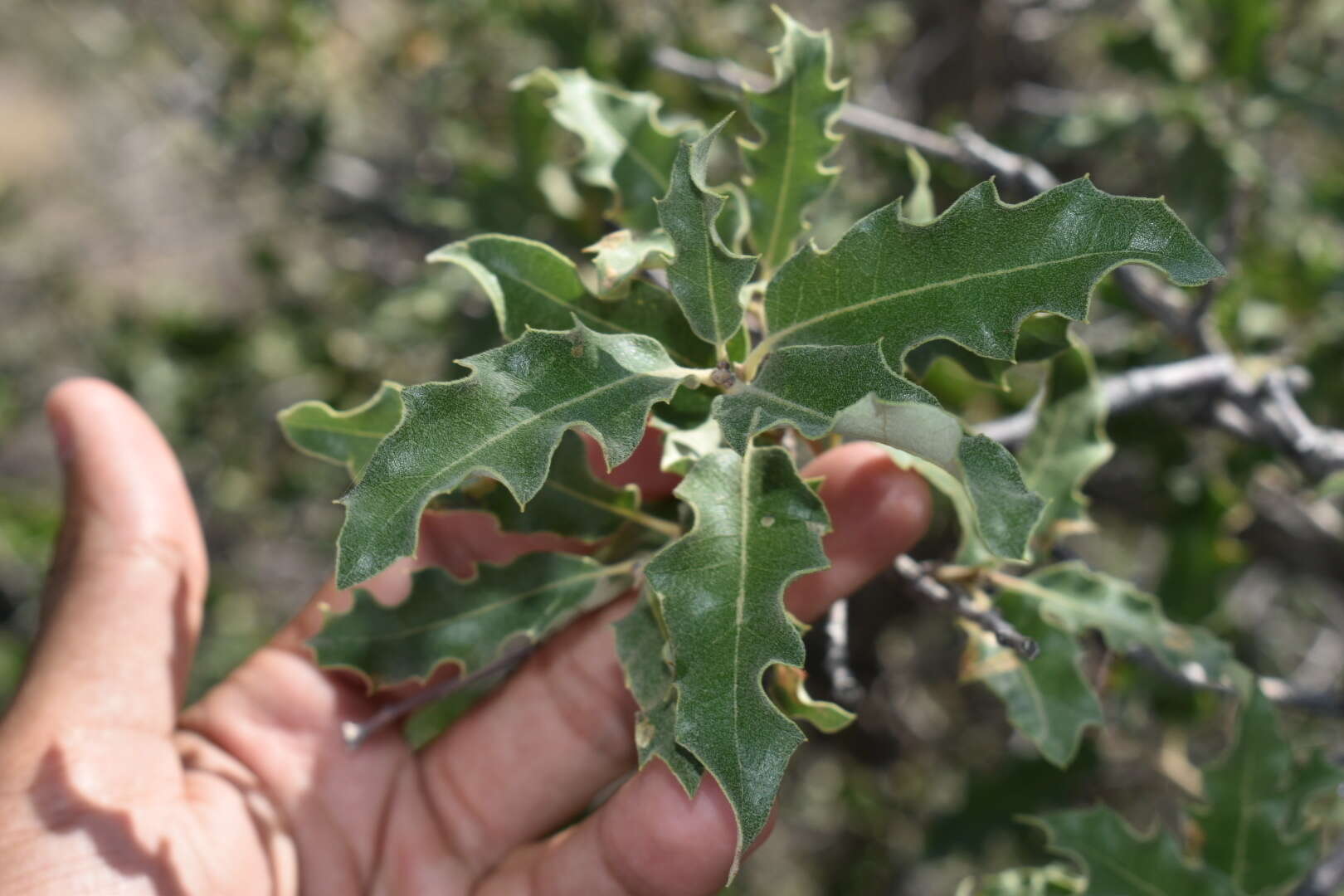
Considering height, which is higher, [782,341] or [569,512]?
[782,341]

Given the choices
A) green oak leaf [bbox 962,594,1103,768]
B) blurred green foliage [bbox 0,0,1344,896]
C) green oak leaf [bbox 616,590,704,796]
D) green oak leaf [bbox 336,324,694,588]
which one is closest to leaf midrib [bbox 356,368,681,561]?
green oak leaf [bbox 336,324,694,588]

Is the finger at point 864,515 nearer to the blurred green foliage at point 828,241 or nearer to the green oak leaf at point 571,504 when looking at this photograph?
the green oak leaf at point 571,504

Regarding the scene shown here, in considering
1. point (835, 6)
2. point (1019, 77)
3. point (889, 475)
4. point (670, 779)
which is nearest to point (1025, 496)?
point (889, 475)

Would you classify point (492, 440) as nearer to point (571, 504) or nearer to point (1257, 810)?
point (571, 504)

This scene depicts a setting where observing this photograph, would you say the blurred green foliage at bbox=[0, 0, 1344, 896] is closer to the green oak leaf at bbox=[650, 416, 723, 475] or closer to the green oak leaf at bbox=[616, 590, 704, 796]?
the green oak leaf at bbox=[650, 416, 723, 475]

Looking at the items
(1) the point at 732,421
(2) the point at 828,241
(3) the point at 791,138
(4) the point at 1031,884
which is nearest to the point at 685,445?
(1) the point at 732,421

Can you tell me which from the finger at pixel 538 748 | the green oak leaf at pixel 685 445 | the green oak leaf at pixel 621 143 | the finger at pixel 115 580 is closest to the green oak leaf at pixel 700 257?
the green oak leaf at pixel 685 445

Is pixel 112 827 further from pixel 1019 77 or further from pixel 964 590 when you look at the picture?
pixel 1019 77
